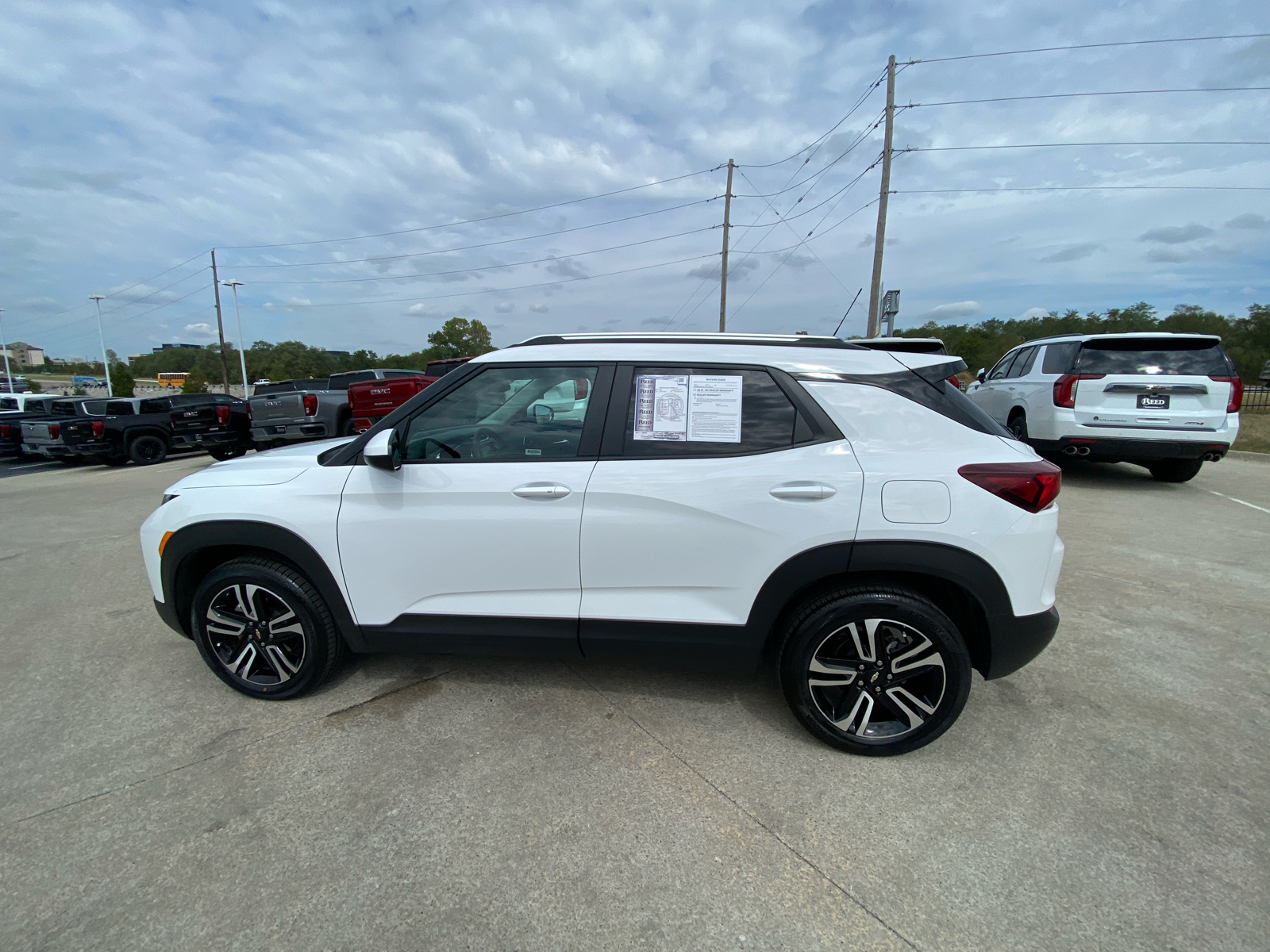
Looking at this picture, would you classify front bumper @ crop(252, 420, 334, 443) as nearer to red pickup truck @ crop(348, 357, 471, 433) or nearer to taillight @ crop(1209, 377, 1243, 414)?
red pickup truck @ crop(348, 357, 471, 433)

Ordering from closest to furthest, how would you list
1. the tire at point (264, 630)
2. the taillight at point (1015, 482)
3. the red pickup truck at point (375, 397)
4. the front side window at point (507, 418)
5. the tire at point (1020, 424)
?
the taillight at point (1015, 482) < the front side window at point (507, 418) < the tire at point (264, 630) < the tire at point (1020, 424) < the red pickup truck at point (375, 397)

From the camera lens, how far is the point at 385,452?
Answer: 234cm

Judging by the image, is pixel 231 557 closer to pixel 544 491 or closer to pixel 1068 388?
pixel 544 491

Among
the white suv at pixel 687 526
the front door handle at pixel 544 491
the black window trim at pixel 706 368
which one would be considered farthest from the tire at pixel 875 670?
the front door handle at pixel 544 491

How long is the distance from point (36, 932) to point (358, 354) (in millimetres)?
83194

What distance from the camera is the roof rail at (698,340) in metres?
2.52

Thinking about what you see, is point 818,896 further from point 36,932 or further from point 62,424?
point 62,424

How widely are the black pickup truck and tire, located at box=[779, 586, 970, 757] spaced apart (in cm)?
1406

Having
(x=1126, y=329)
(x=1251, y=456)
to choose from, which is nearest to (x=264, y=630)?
(x=1251, y=456)

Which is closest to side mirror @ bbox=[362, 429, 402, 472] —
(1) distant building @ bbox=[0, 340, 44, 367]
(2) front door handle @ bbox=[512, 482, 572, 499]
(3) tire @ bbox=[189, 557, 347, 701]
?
(2) front door handle @ bbox=[512, 482, 572, 499]

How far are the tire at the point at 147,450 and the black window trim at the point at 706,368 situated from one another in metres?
14.7

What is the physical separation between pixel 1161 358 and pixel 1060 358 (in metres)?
0.93

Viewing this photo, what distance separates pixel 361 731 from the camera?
2533 millimetres

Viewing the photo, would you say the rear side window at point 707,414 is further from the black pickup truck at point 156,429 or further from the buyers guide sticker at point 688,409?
the black pickup truck at point 156,429
